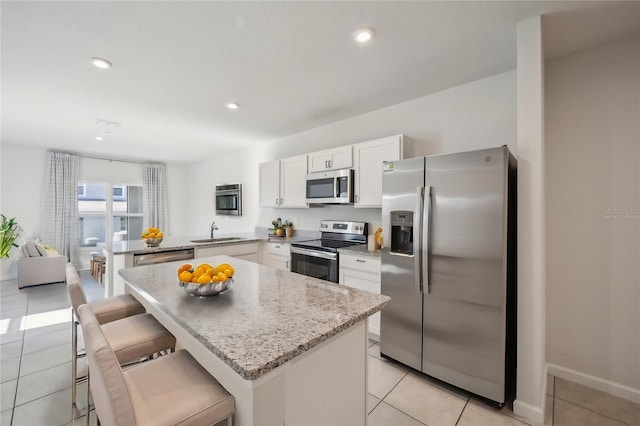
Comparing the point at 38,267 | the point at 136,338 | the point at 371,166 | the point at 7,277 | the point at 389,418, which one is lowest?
the point at 389,418

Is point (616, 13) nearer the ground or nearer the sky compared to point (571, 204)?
nearer the sky

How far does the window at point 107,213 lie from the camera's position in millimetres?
5992

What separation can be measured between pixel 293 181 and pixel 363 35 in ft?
7.48

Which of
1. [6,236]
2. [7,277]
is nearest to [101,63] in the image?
[6,236]

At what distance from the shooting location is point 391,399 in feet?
6.33

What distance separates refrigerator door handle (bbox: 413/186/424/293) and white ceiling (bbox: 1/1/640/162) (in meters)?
1.10

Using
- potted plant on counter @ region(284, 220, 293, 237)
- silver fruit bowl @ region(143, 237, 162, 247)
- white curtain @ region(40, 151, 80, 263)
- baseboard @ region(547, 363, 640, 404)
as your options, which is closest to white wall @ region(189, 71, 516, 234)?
potted plant on counter @ region(284, 220, 293, 237)

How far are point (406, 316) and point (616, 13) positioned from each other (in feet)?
7.91

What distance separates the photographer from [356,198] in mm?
3129

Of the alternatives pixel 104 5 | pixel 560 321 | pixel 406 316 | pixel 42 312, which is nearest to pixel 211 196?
pixel 42 312

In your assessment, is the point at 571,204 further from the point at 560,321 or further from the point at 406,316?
the point at 406,316

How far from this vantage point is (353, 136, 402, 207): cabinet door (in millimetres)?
2824

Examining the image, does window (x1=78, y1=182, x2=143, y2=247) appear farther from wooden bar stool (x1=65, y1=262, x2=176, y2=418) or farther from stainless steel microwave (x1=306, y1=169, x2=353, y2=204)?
wooden bar stool (x1=65, y1=262, x2=176, y2=418)

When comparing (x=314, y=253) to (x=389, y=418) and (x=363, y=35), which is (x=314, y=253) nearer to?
(x=389, y=418)
